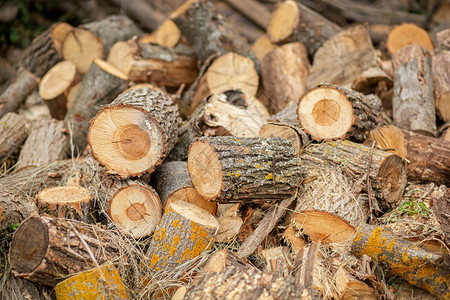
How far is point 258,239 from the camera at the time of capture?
281 centimetres

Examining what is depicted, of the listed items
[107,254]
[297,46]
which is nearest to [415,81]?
[297,46]

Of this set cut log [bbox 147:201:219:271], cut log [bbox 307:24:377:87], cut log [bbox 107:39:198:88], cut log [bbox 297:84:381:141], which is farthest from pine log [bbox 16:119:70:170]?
cut log [bbox 307:24:377:87]

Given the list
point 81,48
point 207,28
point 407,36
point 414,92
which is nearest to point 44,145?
point 81,48

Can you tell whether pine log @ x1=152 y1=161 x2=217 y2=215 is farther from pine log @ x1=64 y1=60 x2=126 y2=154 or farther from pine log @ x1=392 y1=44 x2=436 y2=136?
pine log @ x1=392 y1=44 x2=436 y2=136

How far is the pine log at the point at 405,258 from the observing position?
242 centimetres

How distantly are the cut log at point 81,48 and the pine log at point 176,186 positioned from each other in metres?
2.30

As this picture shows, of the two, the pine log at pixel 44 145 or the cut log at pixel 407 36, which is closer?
the pine log at pixel 44 145

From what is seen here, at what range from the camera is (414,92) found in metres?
3.84

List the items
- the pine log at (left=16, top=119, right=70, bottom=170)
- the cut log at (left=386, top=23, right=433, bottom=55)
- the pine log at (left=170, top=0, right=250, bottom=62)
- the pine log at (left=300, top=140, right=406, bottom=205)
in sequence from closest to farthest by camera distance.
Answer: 1. the pine log at (left=300, top=140, right=406, bottom=205)
2. the pine log at (left=16, top=119, right=70, bottom=170)
3. the pine log at (left=170, top=0, right=250, bottom=62)
4. the cut log at (left=386, top=23, right=433, bottom=55)

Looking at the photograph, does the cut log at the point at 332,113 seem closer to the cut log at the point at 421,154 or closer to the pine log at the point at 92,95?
the cut log at the point at 421,154

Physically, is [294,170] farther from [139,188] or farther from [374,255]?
[139,188]

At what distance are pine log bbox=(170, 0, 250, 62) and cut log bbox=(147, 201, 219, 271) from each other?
2527mm

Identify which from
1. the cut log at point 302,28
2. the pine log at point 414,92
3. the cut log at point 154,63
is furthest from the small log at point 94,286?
the cut log at point 302,28

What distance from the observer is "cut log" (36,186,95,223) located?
2.64 metres
